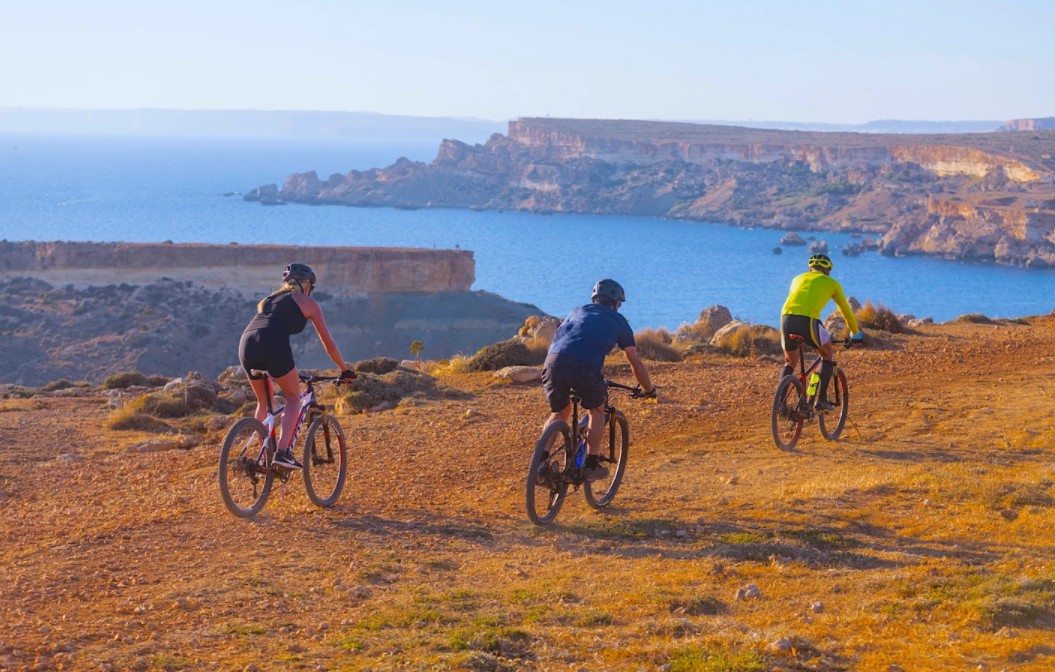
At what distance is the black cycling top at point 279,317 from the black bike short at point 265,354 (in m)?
0.04

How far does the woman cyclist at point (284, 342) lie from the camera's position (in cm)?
637

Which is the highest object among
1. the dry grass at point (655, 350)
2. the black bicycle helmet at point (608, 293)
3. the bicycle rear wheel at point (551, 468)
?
the black bicycle helmet at point (608, 293)

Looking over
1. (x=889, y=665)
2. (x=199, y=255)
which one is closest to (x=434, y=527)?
(x=889, y=665)

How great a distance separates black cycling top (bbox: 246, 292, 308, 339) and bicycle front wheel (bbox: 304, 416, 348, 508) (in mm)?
943

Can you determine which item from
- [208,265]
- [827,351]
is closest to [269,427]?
[827,351]

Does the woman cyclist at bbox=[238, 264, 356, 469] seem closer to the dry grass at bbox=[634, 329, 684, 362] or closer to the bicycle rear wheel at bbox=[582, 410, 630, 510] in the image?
the bicycle rear wheel at bbox=[582, 410, 630, 510]

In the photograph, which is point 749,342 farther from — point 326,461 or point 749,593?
point 749,593

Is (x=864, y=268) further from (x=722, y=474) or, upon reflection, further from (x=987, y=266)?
(x=722, y=474)

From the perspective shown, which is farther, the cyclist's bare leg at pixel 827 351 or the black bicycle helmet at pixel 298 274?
the cyclist's bare leg at pixel 827 351

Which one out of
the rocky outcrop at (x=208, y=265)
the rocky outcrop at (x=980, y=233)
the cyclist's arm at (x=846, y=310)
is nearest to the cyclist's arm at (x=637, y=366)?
the cyclist's arm at (x=846, y=310)

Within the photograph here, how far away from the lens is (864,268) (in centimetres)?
11644

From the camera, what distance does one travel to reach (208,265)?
6269 cm

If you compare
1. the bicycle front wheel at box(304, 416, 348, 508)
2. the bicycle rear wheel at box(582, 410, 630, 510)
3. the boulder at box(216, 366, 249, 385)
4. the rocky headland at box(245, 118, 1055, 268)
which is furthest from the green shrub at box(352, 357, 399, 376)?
the rocky headland at box(245, 118, 1055, 268)

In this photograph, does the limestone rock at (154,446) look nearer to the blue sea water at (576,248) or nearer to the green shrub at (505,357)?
the green shrub at (505,357)
